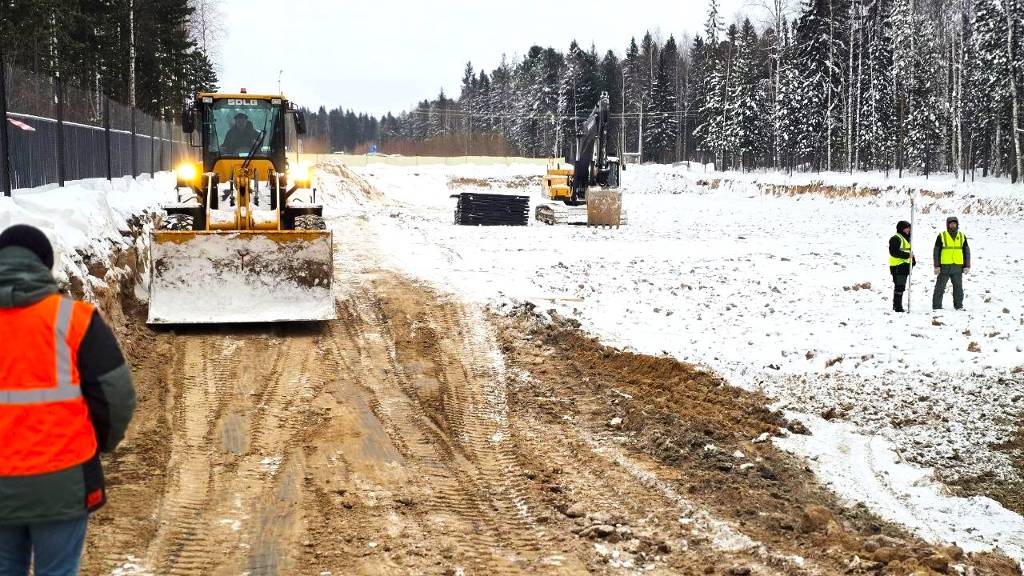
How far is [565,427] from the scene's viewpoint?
764 cm

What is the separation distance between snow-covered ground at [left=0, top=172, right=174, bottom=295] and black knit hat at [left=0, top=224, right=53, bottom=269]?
5.78m

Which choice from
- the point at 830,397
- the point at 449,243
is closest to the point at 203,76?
the point at 449,243

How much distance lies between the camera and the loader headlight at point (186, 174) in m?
13.2

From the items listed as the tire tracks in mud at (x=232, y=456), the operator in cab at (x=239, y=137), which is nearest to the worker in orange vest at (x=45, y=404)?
the tire tracks in mud at (x=232, y=456)

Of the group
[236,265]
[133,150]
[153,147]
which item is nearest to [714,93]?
[153,147]

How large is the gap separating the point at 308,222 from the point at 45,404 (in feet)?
33.4

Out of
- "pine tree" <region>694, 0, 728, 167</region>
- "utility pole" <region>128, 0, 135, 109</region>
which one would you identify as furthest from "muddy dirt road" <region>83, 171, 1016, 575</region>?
"pine tree" <region>694, 0, 728, 167</region>

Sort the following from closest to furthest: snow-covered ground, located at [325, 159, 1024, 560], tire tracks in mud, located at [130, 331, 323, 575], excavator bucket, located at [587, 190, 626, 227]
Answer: tire tracks in mud, located at [130, 331, 323, 575] < snow-covered ground, located at [325, 159, 1024, 560] < excavator bucket, located at [587, 190, 626, 227]

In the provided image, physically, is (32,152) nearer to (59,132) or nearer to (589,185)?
(59,132)

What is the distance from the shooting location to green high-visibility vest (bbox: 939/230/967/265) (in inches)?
491

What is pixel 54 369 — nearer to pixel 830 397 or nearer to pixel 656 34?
pixel 830 397

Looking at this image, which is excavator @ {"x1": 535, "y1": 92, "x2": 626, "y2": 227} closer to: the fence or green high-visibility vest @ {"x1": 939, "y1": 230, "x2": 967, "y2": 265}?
the fence

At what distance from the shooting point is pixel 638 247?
70.8ft

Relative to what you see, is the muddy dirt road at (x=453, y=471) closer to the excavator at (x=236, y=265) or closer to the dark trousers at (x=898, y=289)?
the excavator at (x=236, y=265)
